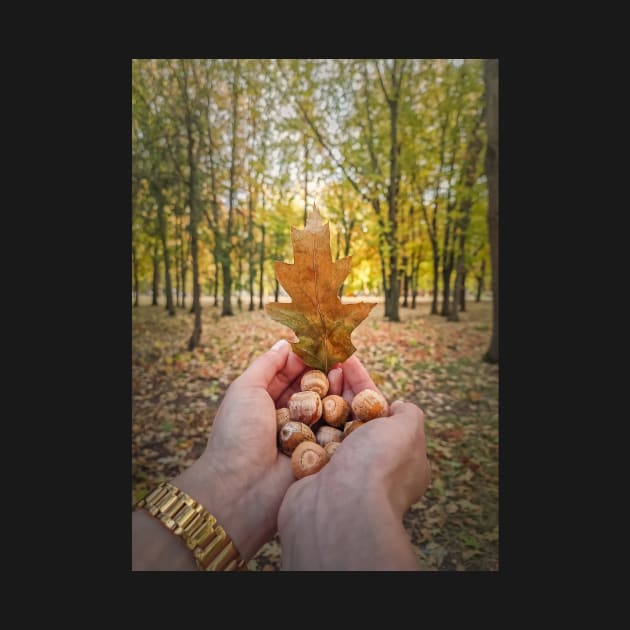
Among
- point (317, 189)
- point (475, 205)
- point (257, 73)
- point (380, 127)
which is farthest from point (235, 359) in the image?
point (475, 205)

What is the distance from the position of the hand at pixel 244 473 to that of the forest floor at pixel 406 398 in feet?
2.53

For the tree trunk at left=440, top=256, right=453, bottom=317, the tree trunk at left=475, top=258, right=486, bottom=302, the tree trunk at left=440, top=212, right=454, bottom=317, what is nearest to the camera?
the tree trunk at left=475, top=258, right=486, bottom=302

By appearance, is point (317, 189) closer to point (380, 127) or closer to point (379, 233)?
point (379, 233)

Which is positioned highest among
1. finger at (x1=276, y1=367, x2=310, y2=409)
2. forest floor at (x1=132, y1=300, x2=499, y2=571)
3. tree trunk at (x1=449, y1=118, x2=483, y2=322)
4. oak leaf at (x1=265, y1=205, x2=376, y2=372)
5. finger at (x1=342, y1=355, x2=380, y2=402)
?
tree trunk at (x1=449, y1=118, x2=483, y2=322)

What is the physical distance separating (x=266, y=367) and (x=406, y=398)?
153cm

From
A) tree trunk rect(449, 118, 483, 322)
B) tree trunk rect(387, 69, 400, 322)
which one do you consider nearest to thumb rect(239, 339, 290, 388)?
tree trunk rect(387, 69, 400, 322)

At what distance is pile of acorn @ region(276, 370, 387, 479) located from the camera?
3.03 feet

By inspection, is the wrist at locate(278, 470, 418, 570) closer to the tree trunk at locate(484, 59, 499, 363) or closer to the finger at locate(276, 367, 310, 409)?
the finger at locate(276, 367, 310, 409)

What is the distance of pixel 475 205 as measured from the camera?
3.03m

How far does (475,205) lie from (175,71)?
8.42 feet

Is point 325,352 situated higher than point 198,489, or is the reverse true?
point 325,352

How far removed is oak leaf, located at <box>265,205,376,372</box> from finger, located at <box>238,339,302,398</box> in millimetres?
81

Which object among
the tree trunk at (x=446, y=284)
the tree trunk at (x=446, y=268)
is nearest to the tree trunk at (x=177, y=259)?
the tree trunk at (x=446, y=268)

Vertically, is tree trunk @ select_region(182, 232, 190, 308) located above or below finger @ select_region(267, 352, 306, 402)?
above
